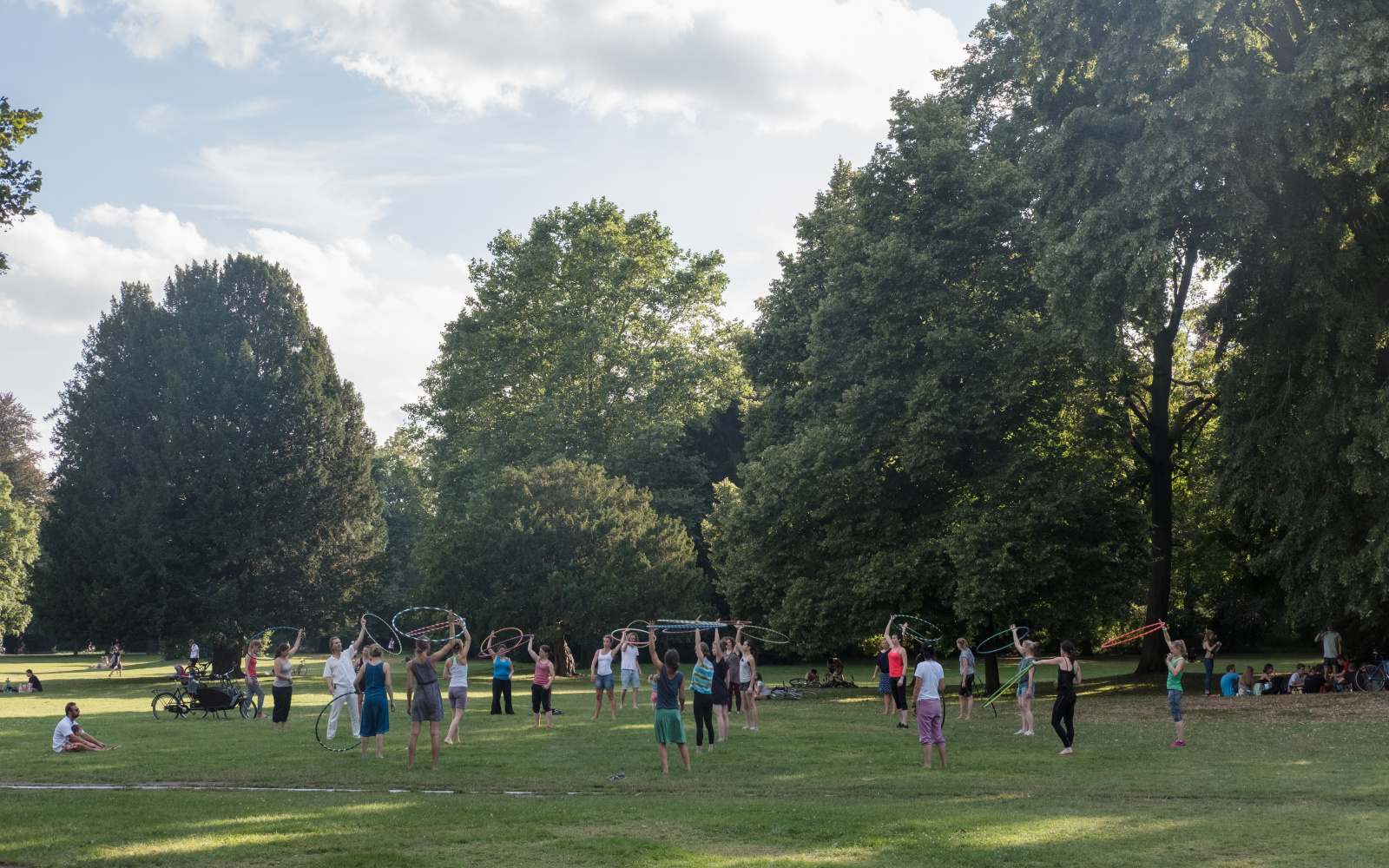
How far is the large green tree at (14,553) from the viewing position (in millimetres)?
60719

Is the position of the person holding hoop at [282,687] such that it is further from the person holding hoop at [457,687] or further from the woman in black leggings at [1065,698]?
the woman in black leggings at [1065,698]

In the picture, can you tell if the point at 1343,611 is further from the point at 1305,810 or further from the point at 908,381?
the point at 1305,810

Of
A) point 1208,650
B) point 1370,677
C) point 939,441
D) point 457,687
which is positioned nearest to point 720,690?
point 457,687

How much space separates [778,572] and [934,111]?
50.9 feet

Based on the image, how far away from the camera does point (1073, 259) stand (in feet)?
90.8

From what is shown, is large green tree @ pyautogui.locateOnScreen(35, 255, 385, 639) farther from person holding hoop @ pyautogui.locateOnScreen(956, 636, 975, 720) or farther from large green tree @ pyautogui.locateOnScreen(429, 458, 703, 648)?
person holding hoop @ pyautogui.locateOnScreen(956, 636, 975, 720)

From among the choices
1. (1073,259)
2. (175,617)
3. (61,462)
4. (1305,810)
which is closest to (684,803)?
(1305,810)

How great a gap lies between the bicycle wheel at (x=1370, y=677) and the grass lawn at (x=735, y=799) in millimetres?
5886

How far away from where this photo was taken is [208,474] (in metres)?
48.2

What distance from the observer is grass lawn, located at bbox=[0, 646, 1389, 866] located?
10.4 metres

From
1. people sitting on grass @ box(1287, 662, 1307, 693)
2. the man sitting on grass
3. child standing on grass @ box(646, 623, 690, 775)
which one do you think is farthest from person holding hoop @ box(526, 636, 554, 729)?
people sitting on grass @ box(1287, 662, 1307, 693)

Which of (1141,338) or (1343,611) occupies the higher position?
(1141,338)

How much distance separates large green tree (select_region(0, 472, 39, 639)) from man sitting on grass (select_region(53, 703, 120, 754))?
4807cm

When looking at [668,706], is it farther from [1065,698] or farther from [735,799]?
[1065,698]
